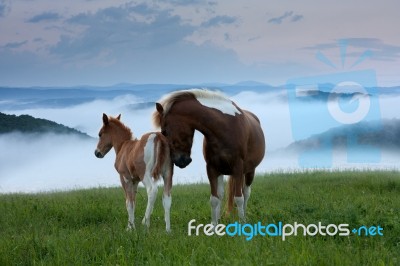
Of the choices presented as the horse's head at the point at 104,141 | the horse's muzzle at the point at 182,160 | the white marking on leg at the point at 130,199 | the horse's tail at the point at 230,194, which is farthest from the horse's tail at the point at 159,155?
the horse's head at the point at 104,141

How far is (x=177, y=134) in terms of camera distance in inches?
371

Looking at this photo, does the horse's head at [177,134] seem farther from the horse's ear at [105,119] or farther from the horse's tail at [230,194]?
the horse's ear at [105,119]

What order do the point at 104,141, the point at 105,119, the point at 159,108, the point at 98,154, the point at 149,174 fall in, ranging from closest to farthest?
1. the point at 159,108
2. the point at 149,174
3. the point at 105,119
4. the point at 104,141
5. the point at 98,154

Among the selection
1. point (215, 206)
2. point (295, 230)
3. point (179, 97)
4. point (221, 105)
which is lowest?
point (295, 230)

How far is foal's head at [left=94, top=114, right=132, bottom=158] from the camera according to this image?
38.3 ft

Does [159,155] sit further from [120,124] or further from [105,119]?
[105,119]

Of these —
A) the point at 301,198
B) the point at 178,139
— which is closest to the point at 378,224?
the point at 178,139

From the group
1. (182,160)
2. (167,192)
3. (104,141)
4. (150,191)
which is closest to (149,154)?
(150,191)

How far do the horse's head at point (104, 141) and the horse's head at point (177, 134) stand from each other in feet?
8.56

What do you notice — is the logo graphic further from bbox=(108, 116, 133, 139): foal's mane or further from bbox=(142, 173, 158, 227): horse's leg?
bbox=(108, 116, 133, 139): foal's mane

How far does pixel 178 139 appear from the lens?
945 centimetres

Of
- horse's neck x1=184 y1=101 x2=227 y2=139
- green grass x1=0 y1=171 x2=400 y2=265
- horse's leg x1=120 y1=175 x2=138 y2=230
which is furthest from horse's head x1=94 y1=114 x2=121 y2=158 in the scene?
horse's neck x1=184 y1=101 x2=227 y2=139

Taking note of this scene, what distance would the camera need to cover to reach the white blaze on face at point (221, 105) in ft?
31.9

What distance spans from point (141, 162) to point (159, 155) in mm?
463
